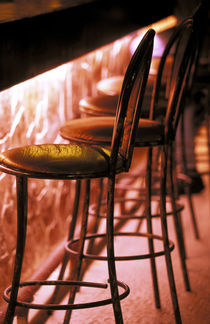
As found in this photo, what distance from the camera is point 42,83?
2.57 metres

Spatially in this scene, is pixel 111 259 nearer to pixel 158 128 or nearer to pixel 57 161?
pixel 57 161

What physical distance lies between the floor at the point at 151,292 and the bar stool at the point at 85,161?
695 millimetres

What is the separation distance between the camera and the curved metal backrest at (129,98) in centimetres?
160

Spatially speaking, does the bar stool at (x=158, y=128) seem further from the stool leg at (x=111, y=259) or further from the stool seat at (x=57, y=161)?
the stool leg at (x=111, y=259)

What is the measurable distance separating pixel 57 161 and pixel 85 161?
0.09 m

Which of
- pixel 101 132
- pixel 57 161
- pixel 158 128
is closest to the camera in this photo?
pixel 57 161

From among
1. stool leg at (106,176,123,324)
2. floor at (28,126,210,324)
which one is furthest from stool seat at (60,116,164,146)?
floor at (28,126,210,324)

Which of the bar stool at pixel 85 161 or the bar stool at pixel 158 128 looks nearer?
the bar stool at pixel 85 161

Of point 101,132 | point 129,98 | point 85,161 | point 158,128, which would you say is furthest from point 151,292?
point 129,98

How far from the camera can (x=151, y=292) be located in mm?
2650

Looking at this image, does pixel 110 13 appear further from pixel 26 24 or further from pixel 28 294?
pixel 28 294

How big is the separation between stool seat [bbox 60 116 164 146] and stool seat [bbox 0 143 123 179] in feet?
0.46

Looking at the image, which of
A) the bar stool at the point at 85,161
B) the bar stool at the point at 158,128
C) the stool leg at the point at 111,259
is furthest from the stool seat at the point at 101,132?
the stool leg at the point at 111,259

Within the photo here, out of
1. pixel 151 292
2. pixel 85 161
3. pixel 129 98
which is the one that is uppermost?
pixel 129 98
